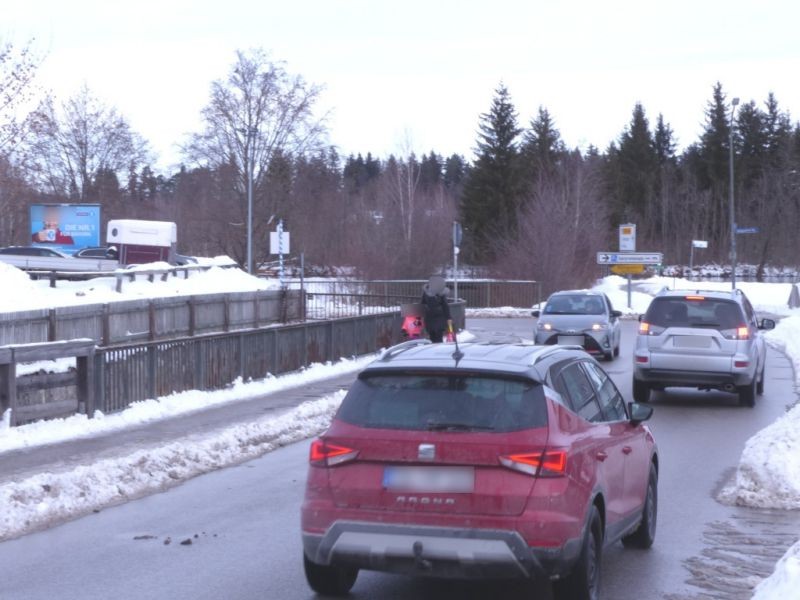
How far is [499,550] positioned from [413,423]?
2.80 ft

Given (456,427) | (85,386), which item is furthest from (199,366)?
(456,427)

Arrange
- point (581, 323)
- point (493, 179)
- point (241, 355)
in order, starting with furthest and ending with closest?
point (493, 179)
point (581, 323)
point (241, 355)

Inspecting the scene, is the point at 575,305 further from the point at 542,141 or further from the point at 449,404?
the point at 542,141

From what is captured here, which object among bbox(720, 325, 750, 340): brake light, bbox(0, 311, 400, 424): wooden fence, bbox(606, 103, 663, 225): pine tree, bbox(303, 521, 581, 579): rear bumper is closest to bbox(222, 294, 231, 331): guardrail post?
bbox(0, 311, 400, 424): wooden fence

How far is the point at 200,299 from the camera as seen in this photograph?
2969 cm

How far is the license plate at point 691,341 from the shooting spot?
1700 cm

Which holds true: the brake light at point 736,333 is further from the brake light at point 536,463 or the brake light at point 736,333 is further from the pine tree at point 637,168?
the pine tree at point 637,168

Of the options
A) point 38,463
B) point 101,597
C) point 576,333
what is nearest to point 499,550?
point 101,597

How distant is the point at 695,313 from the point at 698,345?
575mm

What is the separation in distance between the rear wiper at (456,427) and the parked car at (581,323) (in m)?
19.2

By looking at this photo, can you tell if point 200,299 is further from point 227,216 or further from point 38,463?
point 227,216

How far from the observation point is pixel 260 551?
8.16m

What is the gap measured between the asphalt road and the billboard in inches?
1546

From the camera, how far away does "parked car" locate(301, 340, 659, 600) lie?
5.89m
